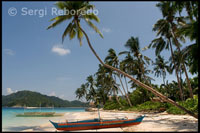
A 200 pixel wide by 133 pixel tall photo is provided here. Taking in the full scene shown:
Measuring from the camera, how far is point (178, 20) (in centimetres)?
1617

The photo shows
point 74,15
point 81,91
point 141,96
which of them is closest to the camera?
point 74,15

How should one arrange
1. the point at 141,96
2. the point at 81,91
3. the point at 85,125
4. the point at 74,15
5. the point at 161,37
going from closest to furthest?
the point at 85,125, the point at 74,15, the point at 161,37, the point at 141,96, the point at 81,91

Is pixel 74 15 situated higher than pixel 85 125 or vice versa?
pixel 74 15

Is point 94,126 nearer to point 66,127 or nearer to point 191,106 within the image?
point 66,127

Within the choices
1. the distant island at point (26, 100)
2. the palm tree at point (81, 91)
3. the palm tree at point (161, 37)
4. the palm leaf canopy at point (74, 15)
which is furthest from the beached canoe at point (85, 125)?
the distant island at point (26, 100)

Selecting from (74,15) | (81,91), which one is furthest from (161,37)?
(81,91)

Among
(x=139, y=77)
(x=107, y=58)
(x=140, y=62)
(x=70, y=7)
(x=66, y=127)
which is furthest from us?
(x=139, y=77)

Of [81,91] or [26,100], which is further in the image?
[26,100]

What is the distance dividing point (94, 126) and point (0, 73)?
5.84m

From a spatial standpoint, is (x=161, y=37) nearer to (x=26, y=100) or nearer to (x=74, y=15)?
(x=74, y=15)

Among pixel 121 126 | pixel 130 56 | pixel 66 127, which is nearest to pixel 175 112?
pixel 121 126

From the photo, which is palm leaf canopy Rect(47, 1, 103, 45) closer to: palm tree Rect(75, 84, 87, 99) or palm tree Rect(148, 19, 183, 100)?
palm tree Rect(148, 19, 183, 100)

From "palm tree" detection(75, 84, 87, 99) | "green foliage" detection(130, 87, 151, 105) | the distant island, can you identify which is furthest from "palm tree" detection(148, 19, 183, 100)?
the distant island

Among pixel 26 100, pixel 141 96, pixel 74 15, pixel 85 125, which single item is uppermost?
pixel 74 15
